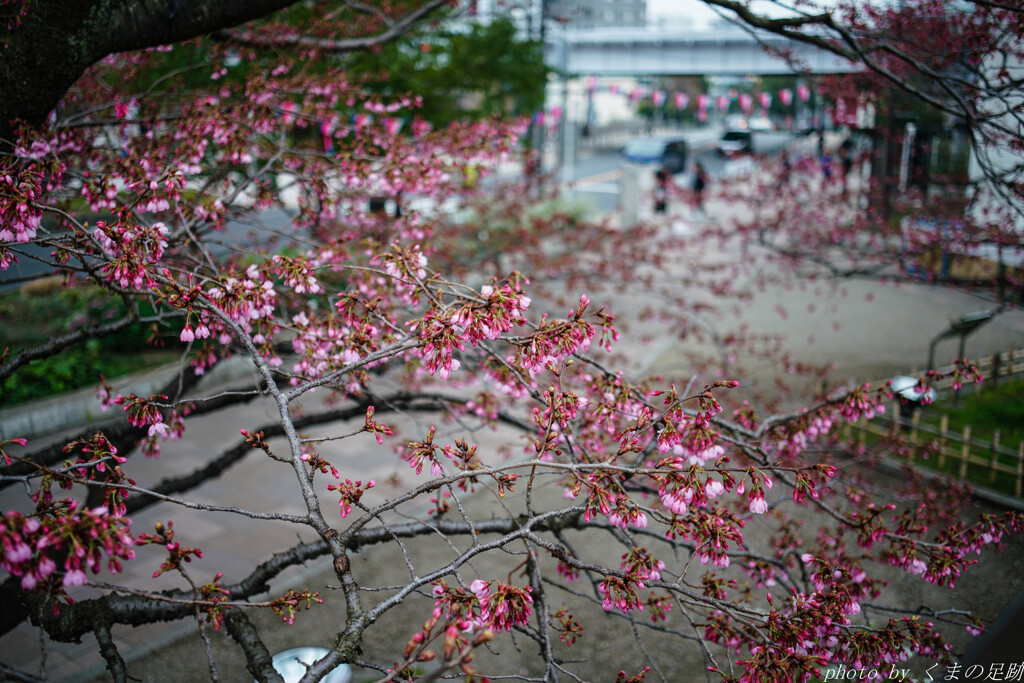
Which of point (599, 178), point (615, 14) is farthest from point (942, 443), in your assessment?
point (599, 178)

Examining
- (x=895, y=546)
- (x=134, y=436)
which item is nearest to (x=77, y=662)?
(x=134, y=436)

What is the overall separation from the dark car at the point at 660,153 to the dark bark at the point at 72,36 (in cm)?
3453

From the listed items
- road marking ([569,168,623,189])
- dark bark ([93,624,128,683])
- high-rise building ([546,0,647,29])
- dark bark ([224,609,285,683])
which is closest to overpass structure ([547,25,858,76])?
high-rise building ([546,0,647,29])

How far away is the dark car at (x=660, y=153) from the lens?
37.3 m

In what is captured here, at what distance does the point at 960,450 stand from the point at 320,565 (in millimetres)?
7647

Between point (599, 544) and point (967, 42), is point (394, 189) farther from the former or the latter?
point (967, 42)

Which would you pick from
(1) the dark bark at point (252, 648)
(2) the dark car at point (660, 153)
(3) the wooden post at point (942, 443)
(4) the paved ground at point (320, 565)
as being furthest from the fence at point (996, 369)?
(2) the dark car at point (660, 153)

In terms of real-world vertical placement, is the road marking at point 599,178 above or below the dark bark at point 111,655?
below

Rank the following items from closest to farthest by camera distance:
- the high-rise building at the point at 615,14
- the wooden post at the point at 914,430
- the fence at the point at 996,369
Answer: the wooden post at the point at 914,430
the fence at the point at 996,369
the high-rise building at the point at 615,14

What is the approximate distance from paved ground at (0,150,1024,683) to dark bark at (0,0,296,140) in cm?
219

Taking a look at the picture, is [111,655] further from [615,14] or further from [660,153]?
[660,153]

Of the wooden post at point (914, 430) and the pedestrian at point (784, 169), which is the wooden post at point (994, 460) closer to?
the wooden post at point (914, 430)

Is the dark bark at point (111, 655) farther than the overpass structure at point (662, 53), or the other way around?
the overpass structure at point (662, 53)

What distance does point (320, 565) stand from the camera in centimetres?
681
